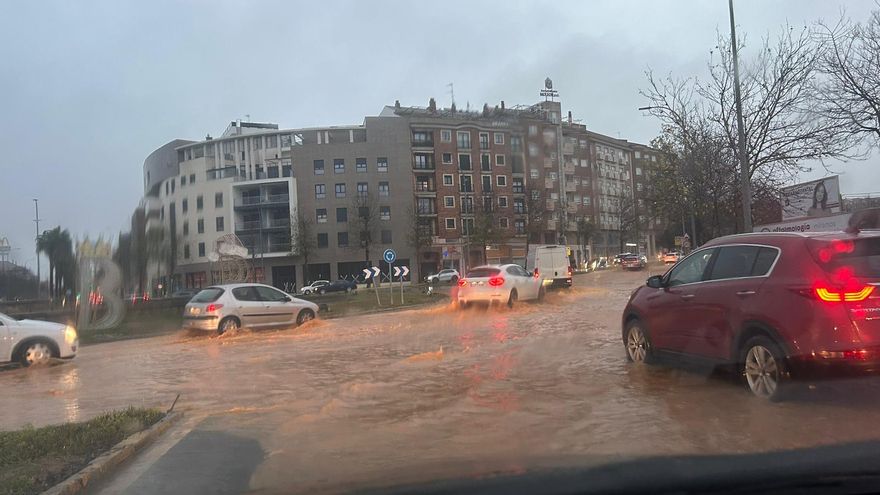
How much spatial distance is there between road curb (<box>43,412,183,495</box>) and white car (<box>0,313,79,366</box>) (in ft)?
24.1

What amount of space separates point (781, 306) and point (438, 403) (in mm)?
3620

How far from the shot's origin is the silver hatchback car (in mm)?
16438

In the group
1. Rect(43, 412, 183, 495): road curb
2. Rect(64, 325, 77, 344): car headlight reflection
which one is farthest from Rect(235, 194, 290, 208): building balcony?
Rect(43, 412, 183, 495): road curb

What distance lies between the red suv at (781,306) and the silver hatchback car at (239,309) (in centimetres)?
1208

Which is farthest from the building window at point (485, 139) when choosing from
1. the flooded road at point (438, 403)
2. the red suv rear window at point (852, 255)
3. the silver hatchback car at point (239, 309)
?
the red suv rear window at point (852, 255)

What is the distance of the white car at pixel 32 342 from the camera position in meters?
12.3

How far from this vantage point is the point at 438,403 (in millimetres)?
7352

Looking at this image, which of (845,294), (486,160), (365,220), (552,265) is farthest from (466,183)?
A: (845,294)

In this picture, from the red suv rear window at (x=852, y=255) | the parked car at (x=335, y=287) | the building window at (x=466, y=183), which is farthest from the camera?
the building window at (x=466, y=183)

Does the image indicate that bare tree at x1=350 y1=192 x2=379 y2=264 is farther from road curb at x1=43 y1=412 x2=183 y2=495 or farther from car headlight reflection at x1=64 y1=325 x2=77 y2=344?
road curb at x1=43 y1=412 x2=183 y2=495

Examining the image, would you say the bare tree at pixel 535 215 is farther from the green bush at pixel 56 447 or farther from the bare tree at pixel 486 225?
the green bush at pixel 56 447

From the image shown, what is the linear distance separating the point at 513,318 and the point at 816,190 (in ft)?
40.1

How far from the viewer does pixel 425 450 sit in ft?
17.7

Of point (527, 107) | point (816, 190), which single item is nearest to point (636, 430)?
point (527, 107)
